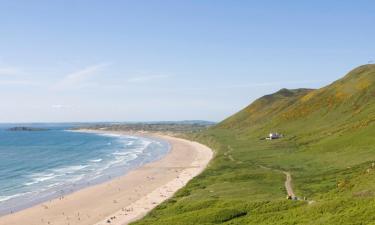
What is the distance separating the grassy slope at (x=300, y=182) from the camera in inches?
1506

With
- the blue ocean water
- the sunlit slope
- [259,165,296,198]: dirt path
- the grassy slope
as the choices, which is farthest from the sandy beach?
the sunlit slope

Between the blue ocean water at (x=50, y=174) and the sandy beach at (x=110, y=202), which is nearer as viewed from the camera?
the sandy beach at (x=110, y=202)

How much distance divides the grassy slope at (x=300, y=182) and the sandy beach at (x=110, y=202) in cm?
400

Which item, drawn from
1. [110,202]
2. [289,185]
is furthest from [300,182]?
[110,202]

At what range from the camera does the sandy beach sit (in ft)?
179

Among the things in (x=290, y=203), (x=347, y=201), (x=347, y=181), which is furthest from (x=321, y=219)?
(x=347, y=181)

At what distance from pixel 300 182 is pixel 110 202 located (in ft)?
81.5

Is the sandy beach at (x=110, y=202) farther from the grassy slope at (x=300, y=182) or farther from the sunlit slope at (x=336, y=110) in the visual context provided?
the sunlit slope at (x=336, y=110)

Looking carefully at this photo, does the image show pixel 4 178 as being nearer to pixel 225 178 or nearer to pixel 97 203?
pixel 97 203

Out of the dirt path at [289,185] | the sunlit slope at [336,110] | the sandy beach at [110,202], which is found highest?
the sunlit slope at [336,110]

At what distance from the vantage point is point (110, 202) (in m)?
65.5

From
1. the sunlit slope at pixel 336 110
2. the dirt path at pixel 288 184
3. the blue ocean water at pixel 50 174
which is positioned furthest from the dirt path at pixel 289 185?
the blue ocean water at pixel 50 174

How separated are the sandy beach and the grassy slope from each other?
400 centimetres

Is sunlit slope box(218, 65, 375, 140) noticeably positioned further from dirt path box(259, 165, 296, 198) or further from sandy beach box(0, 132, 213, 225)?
sandy beach box(0, 132, 213, 225)
